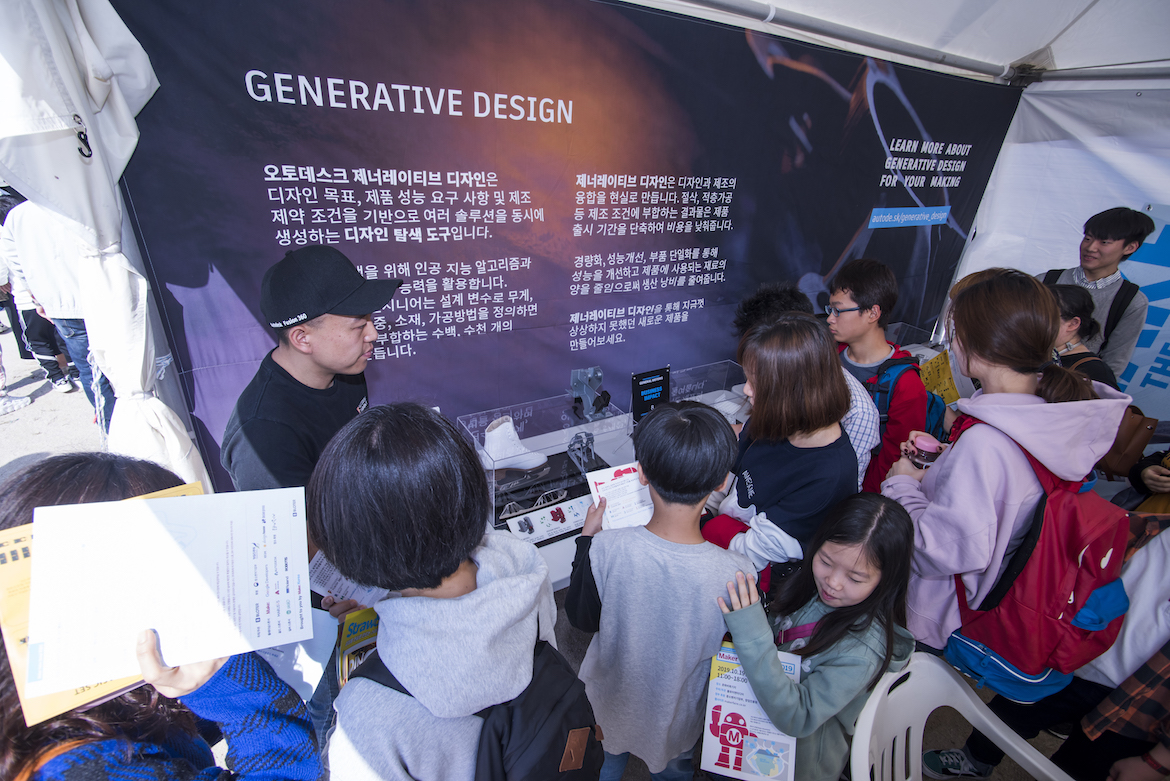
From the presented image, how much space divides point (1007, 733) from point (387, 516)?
5.18 ft

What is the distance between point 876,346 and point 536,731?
1.94 m

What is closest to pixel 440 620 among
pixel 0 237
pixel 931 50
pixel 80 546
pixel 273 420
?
pixel 80 546

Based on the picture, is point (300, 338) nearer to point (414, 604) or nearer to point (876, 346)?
point (414, 604)

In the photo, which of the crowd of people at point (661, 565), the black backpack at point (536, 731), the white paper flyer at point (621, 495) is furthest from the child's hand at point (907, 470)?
the black backpack at point (536, 731)

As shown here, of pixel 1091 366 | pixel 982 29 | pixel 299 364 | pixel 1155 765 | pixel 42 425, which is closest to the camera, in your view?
pixel 1155 765

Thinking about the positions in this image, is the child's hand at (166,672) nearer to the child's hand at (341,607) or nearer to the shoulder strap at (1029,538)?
the child's hand at (341,607)

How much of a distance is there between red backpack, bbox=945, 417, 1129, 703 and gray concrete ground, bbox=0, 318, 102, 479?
4565mm

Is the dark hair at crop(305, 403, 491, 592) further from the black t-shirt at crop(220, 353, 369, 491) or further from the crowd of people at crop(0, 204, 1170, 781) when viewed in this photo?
the black t-shirt at crop(220, 353, 369, 491)

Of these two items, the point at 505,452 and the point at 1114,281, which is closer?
the point at 505,452

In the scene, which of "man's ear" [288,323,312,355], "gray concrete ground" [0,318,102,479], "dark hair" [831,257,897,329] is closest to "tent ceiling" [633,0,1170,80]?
"dark hair" [831,257,897,329]

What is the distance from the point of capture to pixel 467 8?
184 centimetres

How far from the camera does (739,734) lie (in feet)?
3.49

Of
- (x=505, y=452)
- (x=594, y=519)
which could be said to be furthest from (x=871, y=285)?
(x=505, y=452)

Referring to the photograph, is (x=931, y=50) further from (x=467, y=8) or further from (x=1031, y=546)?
(x=1031, y=546)
